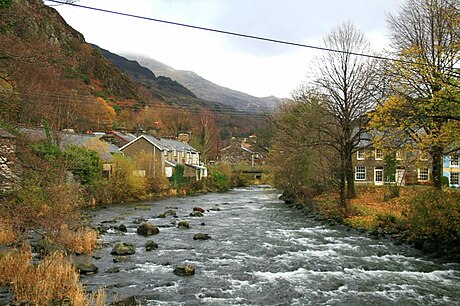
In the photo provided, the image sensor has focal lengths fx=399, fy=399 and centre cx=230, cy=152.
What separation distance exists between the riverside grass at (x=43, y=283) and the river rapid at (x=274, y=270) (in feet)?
3.98

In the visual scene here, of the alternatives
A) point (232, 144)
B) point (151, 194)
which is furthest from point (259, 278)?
point (232, 144)

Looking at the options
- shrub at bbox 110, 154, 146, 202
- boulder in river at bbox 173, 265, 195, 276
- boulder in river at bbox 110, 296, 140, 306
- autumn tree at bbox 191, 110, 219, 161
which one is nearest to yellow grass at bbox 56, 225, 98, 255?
boulder in river at bbox 173, 265, 195, 276

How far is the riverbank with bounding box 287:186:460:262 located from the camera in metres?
17.5

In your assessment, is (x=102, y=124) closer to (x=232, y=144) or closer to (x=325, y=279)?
(x=232, y=144)

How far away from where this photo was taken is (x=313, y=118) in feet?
124

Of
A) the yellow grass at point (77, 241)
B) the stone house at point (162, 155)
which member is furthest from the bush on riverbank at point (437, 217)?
the stone house at point (162, 155)

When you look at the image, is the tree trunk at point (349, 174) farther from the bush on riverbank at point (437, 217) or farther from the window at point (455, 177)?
the window at point (455, 177)

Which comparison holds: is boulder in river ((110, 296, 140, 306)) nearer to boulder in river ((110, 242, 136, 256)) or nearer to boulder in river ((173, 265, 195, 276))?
boulder in river ((173, 265, 195, 276))

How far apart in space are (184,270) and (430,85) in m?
15.9

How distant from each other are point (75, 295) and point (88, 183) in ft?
103

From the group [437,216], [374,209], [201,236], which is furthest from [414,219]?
[201,236]

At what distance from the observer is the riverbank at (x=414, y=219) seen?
17.5 meters

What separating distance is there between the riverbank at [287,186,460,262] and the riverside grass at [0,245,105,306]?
14.6 metres

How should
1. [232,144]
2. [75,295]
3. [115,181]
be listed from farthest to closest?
[232,144] → [115,181] → [75,295]
